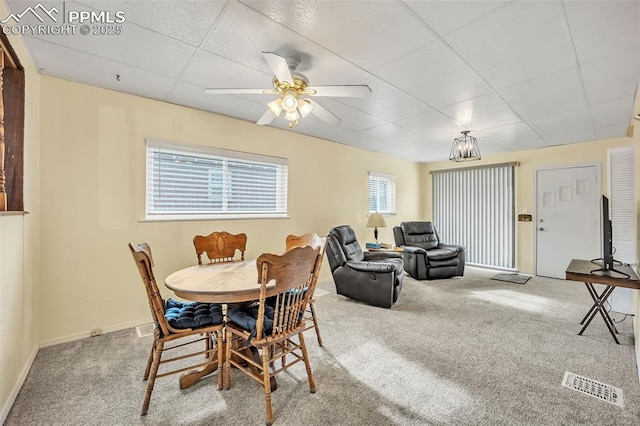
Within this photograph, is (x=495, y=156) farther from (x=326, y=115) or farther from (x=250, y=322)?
(x=250, y=322)

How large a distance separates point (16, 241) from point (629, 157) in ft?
18.6

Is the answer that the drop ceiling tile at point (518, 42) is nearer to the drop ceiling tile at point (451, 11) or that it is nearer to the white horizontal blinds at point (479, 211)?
the drop ceiling tile at point (451, 11)

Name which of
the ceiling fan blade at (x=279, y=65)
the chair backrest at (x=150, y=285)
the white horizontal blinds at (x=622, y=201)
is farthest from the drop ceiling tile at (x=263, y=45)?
the white horizontal blinds at (x=622, y=201)

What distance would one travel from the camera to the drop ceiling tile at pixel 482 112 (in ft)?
10.2

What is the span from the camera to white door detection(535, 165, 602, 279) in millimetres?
4750

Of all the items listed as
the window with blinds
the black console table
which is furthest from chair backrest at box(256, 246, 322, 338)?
the black console table

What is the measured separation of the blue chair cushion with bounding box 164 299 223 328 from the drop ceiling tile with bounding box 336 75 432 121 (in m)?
2.29

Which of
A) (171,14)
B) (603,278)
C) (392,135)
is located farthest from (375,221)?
(171,14)

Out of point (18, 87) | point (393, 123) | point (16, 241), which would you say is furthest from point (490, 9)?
point (16, 241)

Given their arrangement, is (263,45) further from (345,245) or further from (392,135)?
(392,135)

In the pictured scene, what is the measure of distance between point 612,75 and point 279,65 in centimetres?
286

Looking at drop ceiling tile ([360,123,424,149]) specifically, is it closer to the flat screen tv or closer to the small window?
the small window

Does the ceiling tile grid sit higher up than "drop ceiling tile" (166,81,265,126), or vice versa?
"drop ceiling tile" (166,81,265,126)

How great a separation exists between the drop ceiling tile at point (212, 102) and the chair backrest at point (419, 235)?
3.46 m
